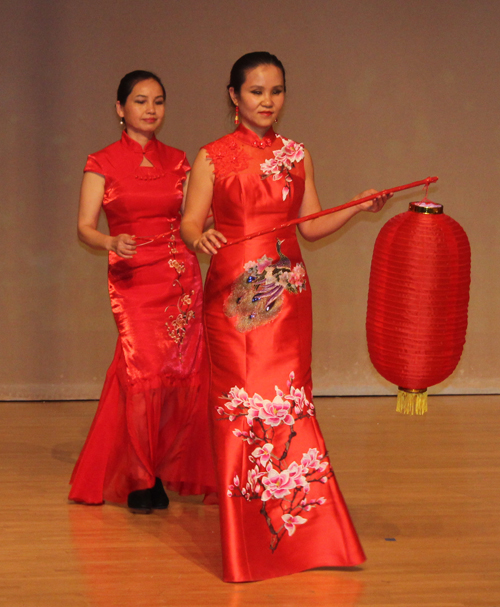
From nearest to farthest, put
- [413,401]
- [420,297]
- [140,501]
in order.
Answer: [420,297] < [413,401] < [140,501]

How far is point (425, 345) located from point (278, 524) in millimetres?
630

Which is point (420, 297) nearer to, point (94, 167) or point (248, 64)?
point (248, 64)

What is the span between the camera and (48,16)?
4.17m

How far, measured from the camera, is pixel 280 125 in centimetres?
440

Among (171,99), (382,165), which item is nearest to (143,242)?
(171,99)

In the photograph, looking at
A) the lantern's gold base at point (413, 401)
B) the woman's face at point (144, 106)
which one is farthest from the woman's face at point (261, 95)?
the lantern's gold base at point (413, 401)

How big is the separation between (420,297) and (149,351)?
987 millimetres

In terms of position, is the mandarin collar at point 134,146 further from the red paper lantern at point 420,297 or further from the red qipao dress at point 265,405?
the red paper lantern at point 420,297

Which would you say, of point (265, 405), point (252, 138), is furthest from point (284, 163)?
point (265, 405)

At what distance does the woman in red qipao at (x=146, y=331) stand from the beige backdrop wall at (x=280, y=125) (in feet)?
4.46

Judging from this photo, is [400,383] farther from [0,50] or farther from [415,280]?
[0,50]

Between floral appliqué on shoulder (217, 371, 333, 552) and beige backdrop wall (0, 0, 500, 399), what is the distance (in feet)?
7.08

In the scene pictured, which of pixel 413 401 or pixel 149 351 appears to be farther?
pixel 149 351

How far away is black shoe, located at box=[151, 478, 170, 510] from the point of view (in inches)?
116
